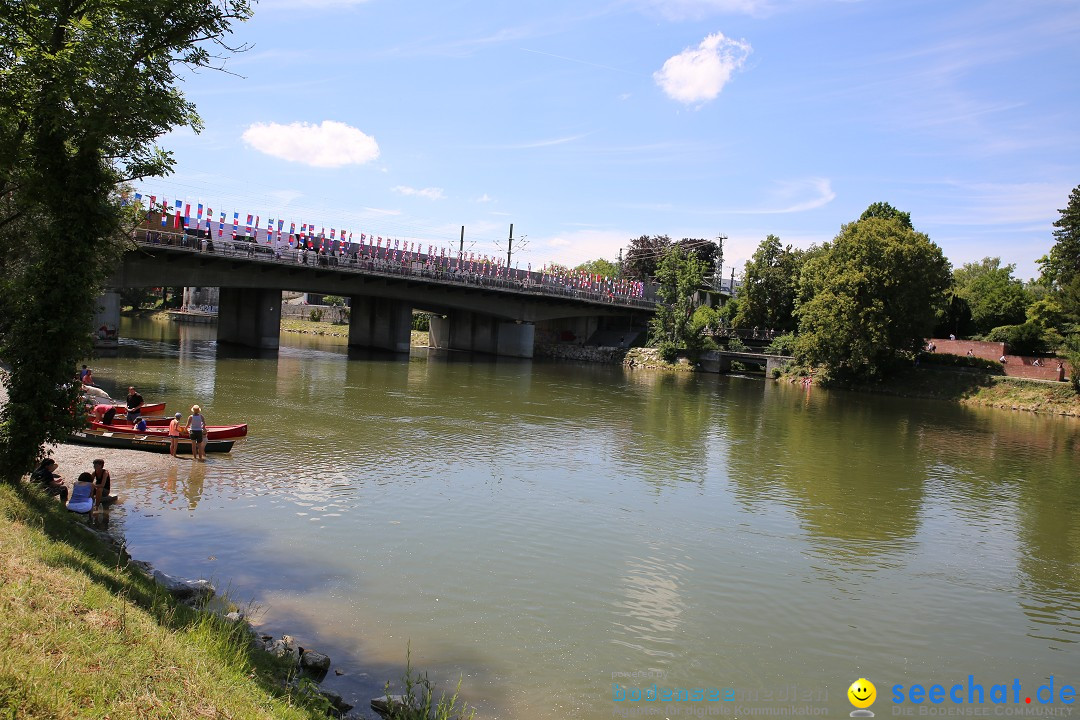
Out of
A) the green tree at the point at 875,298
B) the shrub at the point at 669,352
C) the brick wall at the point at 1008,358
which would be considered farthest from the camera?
the shrub at the point at 669,352


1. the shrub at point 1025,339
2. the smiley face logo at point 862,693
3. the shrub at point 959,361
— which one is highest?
the shrub at point 1025,339

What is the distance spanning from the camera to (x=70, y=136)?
14445 mm

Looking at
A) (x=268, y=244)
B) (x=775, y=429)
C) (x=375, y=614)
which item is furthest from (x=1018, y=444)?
(x=268, y=244)

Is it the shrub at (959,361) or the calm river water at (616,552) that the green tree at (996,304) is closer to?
the shrub at (959,361)

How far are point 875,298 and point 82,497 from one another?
202ft

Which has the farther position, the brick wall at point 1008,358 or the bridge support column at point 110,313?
the brick wall at point 1008,358

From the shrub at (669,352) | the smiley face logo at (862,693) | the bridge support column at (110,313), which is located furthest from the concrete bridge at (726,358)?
the smiley face logo at (862,693)

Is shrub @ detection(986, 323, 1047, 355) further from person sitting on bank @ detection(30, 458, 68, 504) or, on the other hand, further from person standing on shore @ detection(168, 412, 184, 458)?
person sitting on bank @ detection(30, 458, 68, 504)

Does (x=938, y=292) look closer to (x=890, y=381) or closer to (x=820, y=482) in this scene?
(x=890, y=381)

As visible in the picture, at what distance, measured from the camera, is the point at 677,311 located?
8344 centimetres

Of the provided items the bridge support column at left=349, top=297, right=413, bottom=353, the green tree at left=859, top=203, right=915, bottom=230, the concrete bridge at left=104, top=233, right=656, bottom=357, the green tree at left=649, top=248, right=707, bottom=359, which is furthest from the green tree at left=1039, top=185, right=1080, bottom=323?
the bridge support column at left=349, top=297, right=413, bottom=353

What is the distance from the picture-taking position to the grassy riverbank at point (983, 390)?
189 feet

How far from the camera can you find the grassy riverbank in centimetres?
5769

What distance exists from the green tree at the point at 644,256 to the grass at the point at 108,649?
112242 millimetres
